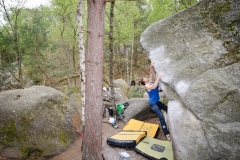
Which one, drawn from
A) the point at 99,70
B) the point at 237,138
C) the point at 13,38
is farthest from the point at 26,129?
the point at 13,38

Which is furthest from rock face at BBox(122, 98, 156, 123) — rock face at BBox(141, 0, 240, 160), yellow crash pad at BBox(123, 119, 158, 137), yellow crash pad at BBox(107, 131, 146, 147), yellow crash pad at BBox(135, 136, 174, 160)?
rock face at BBox(141, 0, 240, 160)

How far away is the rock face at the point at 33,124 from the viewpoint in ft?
17.2

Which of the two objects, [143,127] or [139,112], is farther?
[139,112]

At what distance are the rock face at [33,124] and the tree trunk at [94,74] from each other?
2.20 metres

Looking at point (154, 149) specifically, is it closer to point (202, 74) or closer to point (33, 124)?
point (202, 74)

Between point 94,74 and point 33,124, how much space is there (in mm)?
3352

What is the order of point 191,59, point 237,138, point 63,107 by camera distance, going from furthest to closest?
point 63,107
point 191,59
point 237,138

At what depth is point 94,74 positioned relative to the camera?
405 centimetres

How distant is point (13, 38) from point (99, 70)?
1112 cm

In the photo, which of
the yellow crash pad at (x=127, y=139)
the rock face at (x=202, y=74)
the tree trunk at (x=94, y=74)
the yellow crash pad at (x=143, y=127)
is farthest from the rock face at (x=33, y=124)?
the rock face at (x=202, y=74)

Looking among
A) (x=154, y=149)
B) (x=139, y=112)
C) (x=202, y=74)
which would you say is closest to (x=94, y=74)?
(x=202, y=74)

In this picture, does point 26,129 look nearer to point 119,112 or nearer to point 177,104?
point 119,112

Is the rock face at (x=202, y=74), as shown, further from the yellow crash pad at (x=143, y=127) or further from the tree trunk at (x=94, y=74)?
the yellow crash pad at (x=143, y=127)

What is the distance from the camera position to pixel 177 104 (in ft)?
13.9
